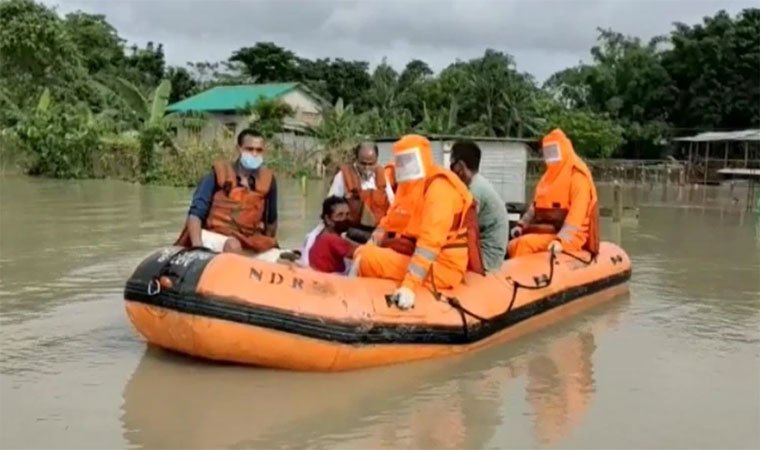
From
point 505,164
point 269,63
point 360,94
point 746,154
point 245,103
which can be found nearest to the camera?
point 505,164

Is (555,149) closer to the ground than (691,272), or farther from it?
farther from it

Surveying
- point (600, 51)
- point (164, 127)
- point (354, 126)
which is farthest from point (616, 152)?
point (164, 127)

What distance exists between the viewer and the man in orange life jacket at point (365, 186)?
300 inches

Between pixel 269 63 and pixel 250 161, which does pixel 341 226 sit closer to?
pixel 250 161

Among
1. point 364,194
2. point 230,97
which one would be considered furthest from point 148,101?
point 364,194

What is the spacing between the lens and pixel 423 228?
19.1ft

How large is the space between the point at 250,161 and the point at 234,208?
34 cm

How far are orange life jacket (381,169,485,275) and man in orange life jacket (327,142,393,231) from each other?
126 centimetres

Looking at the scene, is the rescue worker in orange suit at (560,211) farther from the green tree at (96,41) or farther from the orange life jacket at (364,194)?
the green tree at (96,41)

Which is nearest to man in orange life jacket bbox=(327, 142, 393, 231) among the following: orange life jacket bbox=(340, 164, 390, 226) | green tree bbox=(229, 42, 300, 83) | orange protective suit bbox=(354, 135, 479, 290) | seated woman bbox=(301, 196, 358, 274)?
orange life jacket bbox=(340, 164, 390, 226)

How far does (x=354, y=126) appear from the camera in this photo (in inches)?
1190

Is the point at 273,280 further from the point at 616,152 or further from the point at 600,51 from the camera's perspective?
the point at 600,51

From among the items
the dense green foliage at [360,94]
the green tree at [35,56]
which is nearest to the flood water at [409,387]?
the dense green foliage at [360,94]

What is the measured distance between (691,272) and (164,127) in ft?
65.8
